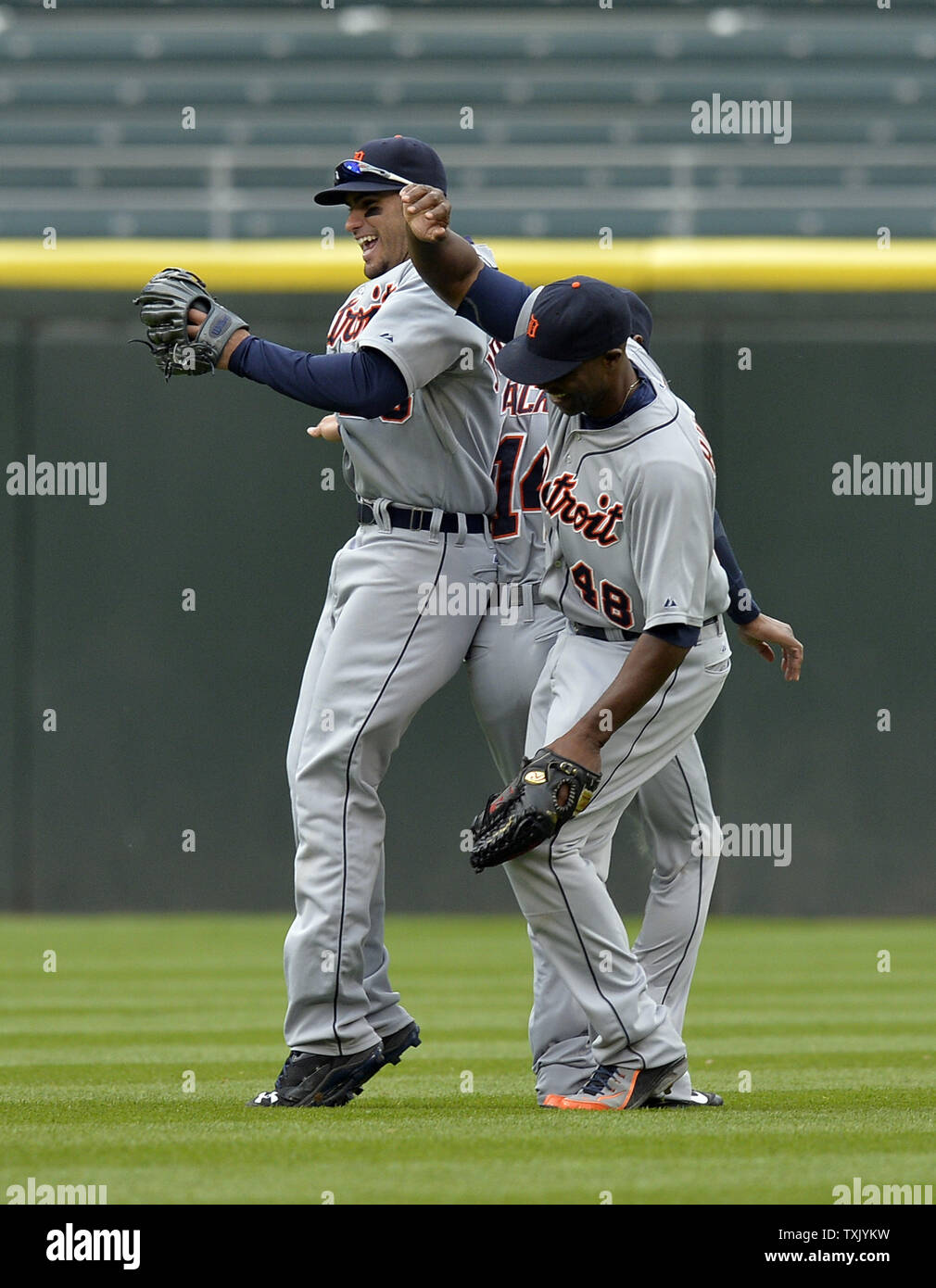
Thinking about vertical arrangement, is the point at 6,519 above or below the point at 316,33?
below

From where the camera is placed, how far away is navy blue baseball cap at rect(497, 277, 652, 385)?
3566 millimetres

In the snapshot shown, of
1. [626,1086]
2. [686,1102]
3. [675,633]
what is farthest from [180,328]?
[686,1102]

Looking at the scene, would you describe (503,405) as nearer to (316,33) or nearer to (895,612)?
(895,612)

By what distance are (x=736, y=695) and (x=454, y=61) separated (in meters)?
5.56

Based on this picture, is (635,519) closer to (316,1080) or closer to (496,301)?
(496,301)

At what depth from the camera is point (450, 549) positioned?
4.07 metres

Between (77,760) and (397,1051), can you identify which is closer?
(397,1051)

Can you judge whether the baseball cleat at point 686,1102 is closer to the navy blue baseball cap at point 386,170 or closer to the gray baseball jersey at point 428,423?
the gray baseball jersey at point 428,423

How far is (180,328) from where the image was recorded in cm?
378

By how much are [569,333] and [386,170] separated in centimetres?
73

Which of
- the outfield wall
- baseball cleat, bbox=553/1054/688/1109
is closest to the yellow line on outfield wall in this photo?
the outfield wall
